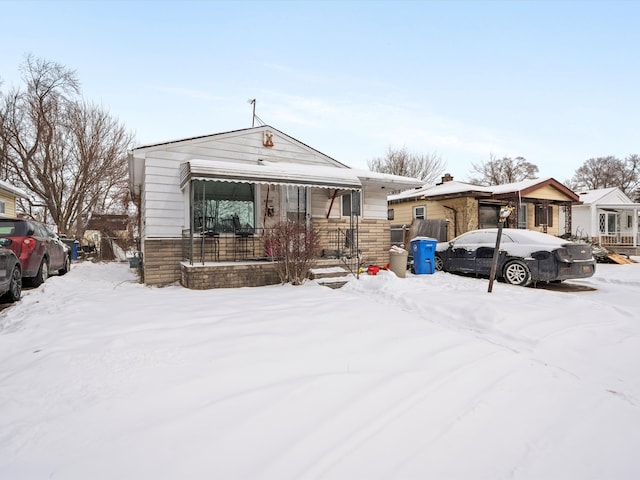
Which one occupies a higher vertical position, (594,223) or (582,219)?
(582,219)

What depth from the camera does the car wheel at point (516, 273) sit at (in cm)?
819

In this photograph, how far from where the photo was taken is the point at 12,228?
741 cm

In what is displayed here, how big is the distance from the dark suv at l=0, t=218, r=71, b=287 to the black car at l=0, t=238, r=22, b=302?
28.5 inches

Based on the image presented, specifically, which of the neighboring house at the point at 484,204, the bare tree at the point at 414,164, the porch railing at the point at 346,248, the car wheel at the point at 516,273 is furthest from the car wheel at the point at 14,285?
the bare tree at the point at 414,164

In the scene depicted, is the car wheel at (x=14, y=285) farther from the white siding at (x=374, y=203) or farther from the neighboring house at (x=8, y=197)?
the neighboring house at (x=8, y=197)

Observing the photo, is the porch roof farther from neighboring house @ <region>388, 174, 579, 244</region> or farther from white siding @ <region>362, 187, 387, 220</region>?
neighboring house @ <region>388, 174, 579, 244</region>

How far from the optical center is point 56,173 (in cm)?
2192

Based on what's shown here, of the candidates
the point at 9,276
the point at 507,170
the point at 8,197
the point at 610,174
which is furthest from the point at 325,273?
the point at 610,174

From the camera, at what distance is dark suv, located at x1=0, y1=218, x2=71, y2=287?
7.17 metres

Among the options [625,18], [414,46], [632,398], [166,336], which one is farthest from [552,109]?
[166,336]

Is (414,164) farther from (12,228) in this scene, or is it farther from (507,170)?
(12,228)

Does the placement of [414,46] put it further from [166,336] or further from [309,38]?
[166,336]

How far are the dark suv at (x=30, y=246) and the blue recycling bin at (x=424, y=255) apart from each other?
948 centimetres

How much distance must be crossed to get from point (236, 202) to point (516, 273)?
24.7 feet
